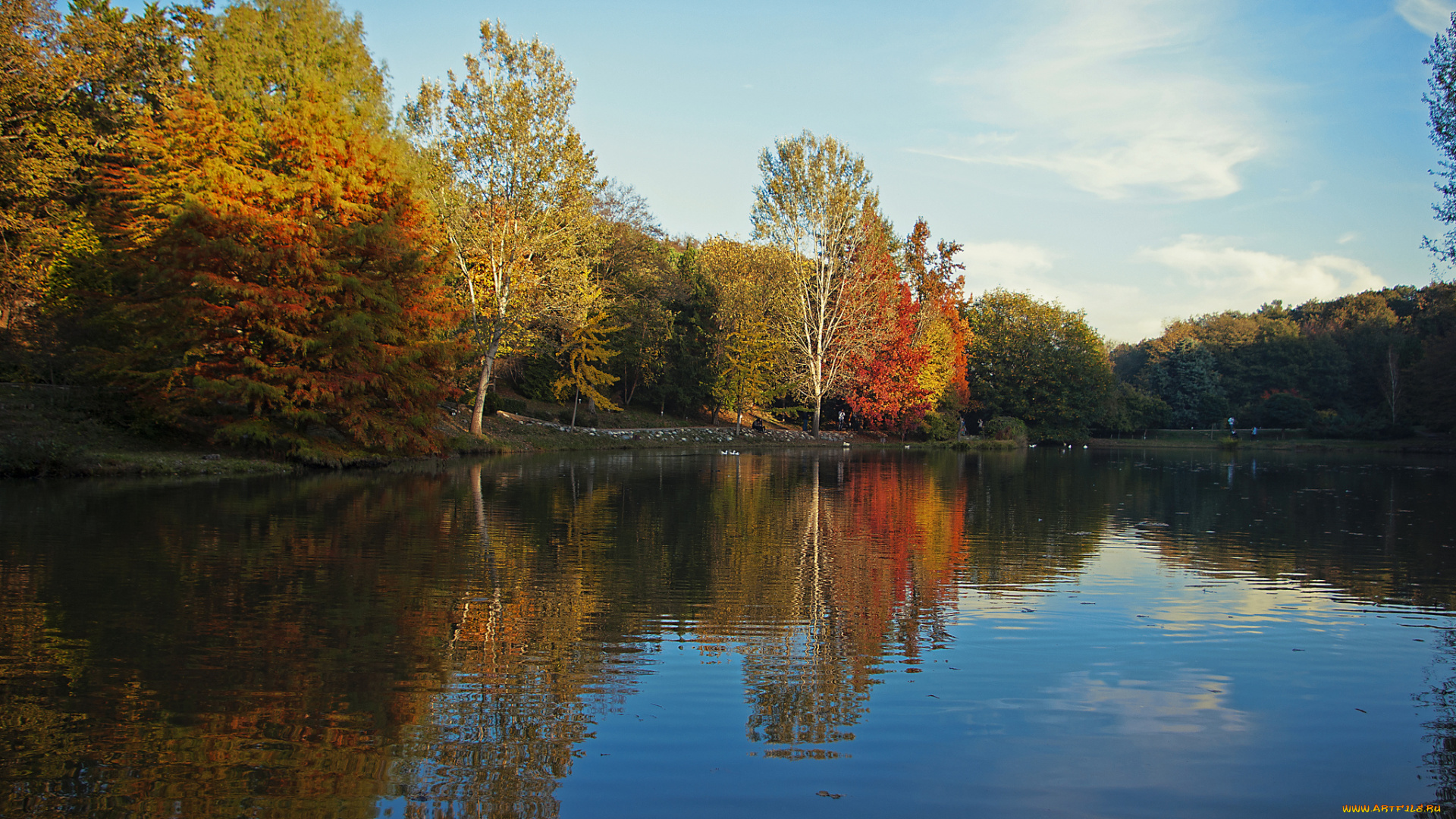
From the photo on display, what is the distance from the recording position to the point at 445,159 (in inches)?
1275

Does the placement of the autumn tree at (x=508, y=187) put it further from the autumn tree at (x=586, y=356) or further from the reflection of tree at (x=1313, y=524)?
the reflection of tree at (x=1313, y=524)

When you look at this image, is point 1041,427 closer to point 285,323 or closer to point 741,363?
point 741,363

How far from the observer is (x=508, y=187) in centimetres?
3284

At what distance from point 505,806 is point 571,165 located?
1248 inches

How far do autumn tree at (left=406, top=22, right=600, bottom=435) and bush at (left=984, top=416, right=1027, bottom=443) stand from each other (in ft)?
113

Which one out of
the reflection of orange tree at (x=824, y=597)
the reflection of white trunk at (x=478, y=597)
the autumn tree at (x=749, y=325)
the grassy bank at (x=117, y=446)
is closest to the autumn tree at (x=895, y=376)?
the autumn tree at (x=749, y=325)

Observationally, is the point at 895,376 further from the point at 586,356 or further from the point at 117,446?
the point at 117,446

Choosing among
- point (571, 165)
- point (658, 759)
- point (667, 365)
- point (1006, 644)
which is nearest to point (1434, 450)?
point (667, 365)

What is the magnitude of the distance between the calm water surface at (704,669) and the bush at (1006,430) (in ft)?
147

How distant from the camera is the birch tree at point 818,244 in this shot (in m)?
45.7

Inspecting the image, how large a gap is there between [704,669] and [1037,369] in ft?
203

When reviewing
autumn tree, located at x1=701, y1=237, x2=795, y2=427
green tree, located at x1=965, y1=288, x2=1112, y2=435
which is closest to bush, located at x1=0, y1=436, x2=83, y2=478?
autumn tree, located at x1=701, y1=237, x2=795, y2=427

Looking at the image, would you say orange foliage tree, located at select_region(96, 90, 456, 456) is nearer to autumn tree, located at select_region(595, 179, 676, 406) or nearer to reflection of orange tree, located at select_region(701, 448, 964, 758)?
reflection of orange tree, located at select_region(701, 448, 964, 758)

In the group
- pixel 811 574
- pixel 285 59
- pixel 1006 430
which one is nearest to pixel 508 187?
pixel 285 59
